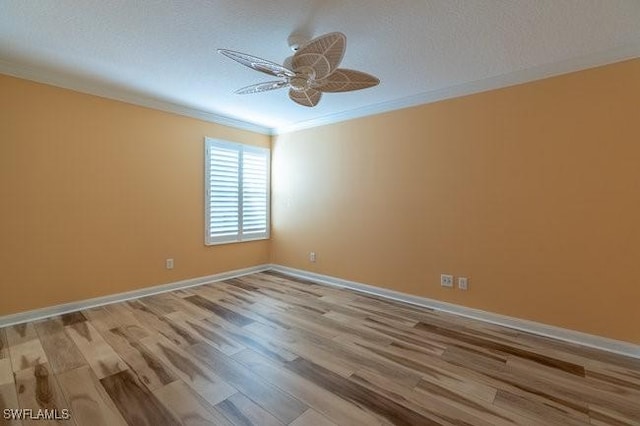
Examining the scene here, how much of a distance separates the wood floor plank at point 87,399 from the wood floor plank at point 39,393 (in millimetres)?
37

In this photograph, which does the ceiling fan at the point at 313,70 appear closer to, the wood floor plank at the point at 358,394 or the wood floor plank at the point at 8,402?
the wood floor plank at the point at 358,394

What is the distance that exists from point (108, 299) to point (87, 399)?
1917 millimetres

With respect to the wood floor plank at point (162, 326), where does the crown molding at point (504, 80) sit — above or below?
above

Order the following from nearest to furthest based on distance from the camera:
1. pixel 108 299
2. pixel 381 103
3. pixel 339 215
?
1. pixel 108 299
2. pixel 381 103
3. pixel 339 215

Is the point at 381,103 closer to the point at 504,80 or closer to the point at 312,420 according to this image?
the point at 504,80

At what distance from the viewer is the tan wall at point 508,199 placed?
2.39 metres

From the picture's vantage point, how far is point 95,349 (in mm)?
2328

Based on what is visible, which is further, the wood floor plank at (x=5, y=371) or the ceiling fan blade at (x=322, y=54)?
the wood floor plank at (x=5, y=371)

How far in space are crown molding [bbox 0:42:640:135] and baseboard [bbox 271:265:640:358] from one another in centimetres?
226

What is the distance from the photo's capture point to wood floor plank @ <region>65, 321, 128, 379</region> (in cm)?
206

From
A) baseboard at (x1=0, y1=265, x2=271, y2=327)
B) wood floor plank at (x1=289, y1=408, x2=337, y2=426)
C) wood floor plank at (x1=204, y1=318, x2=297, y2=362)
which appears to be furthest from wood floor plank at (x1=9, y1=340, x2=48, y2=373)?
wood floor plank at (x1=289, y1=408, x2=337, y2=426)

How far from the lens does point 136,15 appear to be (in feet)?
6.55

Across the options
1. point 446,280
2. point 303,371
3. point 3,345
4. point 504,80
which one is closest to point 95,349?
point 3,345

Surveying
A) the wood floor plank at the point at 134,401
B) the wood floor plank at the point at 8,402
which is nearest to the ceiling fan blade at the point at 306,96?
the wood floor plank at the point at 134,401
